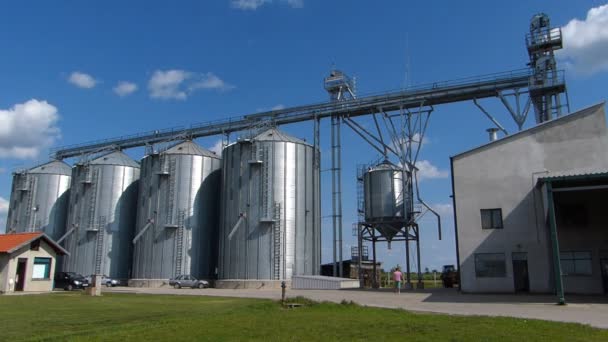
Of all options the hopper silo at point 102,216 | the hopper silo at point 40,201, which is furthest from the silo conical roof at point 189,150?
the hopper silo at point 40,201

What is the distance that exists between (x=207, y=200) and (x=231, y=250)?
8546 mm

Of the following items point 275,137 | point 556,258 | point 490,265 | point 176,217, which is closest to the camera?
point 556,258

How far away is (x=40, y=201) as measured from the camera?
6488 cm

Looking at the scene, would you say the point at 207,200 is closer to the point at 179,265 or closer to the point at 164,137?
the point at 179,265

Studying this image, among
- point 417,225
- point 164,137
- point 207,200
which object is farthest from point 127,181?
point 417,225

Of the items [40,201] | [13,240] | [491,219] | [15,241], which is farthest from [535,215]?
[40,201]

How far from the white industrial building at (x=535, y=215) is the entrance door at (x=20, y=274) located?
105ft

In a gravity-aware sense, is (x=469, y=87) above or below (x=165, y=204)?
above

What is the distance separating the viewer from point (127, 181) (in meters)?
60.6

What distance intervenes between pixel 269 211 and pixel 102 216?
897 inches

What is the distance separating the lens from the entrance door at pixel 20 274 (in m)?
37.5

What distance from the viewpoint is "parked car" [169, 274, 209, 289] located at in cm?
4872

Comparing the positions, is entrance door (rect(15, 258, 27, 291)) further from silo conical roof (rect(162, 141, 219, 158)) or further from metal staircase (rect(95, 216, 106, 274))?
silo conical roof (rect(162, 141, 219, 158))

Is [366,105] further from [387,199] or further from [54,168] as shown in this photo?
[54,168]
